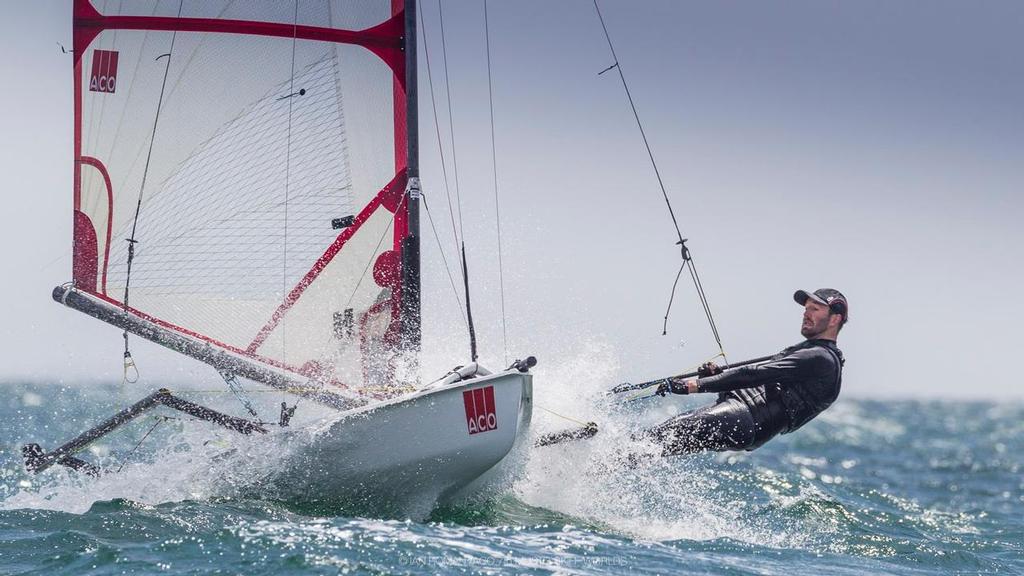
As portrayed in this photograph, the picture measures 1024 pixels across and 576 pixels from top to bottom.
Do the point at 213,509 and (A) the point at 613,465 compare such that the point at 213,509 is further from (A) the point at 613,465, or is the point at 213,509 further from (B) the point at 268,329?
(A) the point at 613,465

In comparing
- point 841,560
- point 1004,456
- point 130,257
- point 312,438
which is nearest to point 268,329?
point 130,257

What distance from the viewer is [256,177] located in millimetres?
6023

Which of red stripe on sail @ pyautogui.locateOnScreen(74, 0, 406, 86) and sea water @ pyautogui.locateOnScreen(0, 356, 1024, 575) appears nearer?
sea water @ pyautogui.locateOnScreen(0, 356, 1024, 575)

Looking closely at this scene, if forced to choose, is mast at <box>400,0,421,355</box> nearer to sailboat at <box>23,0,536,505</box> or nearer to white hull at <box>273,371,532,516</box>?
sailboat at <box>23,0,536,505</box>

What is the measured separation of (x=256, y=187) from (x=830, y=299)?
3342 mm

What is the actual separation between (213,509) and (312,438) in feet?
1.92

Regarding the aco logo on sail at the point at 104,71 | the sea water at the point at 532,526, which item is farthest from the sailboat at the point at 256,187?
the sea water at the point at 532,526

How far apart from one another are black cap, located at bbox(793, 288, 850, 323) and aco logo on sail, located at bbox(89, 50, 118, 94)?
13.4 feet

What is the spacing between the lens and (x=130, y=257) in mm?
5910

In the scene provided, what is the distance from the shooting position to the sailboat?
19.4ft

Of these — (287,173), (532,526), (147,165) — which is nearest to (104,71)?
(147,165)

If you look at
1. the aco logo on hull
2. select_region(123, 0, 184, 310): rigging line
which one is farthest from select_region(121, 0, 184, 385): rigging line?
the aco logo on hull

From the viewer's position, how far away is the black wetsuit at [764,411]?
5344 millimetres

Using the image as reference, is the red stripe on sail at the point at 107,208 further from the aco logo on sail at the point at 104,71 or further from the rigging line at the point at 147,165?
the aco logo on sail at the point at 104,71
